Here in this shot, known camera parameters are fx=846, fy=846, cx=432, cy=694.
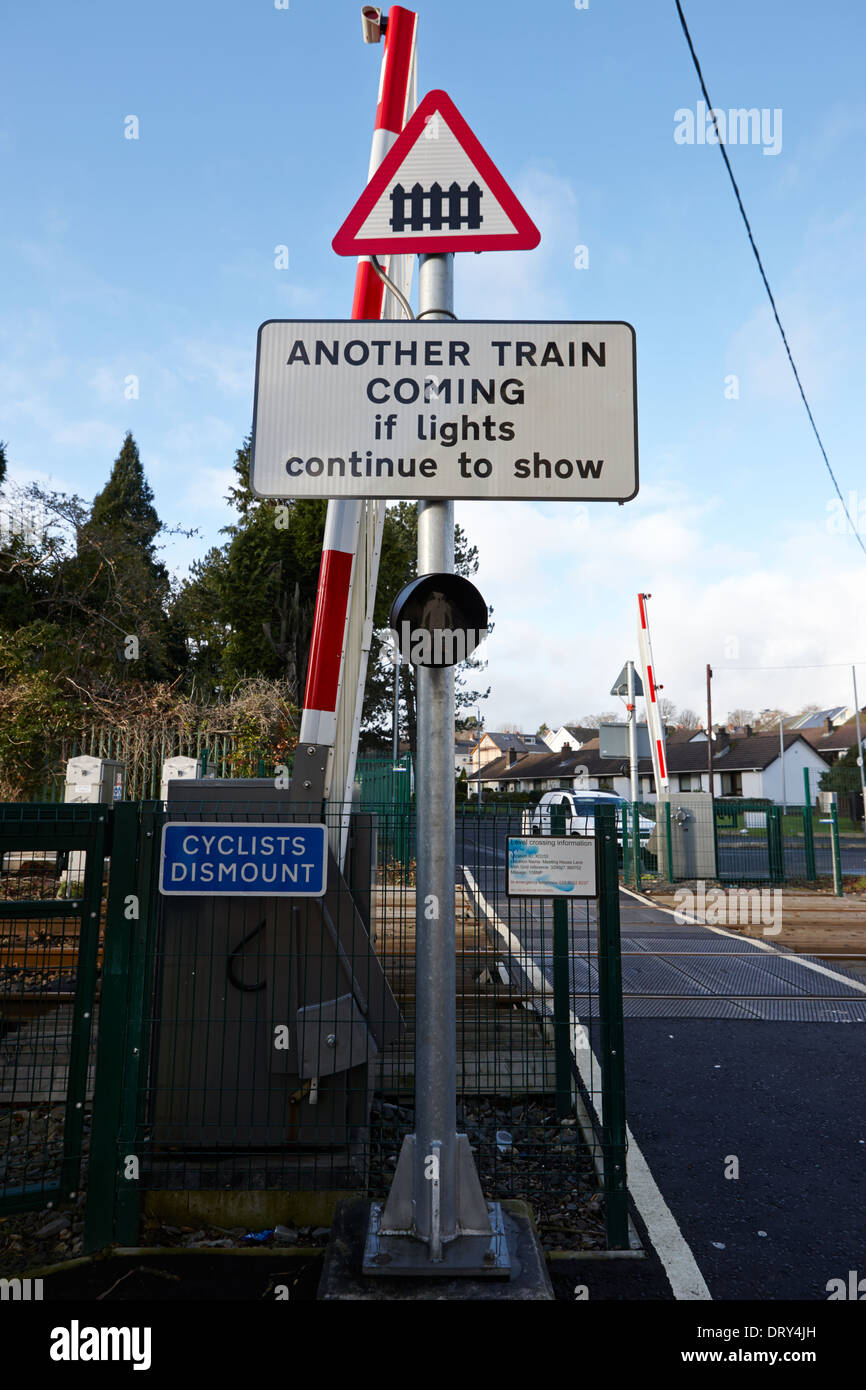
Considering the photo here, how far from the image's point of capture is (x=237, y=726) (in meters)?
15.0

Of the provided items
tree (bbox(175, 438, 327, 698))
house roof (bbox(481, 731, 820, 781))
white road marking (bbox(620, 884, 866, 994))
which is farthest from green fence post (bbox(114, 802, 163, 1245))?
house roof (bbox(481, 731, 820, 781))

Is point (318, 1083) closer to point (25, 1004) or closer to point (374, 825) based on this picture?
point (374, 825)

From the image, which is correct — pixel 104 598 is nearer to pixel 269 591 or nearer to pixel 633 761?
pixel 269 591

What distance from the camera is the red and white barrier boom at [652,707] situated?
643 inches

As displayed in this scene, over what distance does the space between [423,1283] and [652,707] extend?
15.0 m

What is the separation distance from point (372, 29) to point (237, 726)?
1137cm

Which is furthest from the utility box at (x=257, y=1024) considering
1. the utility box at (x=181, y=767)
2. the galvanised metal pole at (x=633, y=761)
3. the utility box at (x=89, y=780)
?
the galvanised metal pole at (x=633, y=761)

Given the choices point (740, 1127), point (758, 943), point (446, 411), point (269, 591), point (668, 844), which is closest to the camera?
point (446, 411)

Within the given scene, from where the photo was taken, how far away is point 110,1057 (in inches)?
129

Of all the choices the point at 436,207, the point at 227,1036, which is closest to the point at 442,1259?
the point at 227,1036

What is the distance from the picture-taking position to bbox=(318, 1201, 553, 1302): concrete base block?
2.62 m

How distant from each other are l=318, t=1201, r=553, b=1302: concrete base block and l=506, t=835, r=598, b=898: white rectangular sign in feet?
4.07
